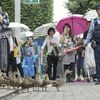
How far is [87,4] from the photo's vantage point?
55406 mm

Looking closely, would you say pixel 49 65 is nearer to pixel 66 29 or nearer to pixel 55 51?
pixel 55 51

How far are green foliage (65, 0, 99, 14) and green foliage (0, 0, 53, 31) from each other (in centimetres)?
927

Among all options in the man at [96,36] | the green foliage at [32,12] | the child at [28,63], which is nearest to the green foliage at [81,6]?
the green foliage at [32,12]

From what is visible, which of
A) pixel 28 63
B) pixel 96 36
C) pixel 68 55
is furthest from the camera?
pixel 28 63

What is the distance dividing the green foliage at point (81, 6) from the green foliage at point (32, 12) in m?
9.27

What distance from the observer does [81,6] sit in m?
55.6

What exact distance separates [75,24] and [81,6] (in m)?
33.2

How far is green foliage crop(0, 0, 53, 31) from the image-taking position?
43.1 metres

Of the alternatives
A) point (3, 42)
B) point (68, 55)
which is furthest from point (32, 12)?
point (3, 42)

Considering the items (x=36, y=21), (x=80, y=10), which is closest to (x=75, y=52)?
(x=36, y=21)

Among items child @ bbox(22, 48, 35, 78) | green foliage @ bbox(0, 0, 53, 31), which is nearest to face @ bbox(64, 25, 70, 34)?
→ child @ bbox(22, 48, 35, 78)

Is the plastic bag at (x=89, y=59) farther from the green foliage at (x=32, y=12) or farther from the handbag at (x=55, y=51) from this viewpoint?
the green foliage at (x=32, y=12)

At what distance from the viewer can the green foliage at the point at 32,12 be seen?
4309 cm

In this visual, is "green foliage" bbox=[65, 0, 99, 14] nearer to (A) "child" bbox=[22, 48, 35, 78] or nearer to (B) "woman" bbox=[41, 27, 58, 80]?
(A) "child" bbox=[22, 48, 35, 78]
